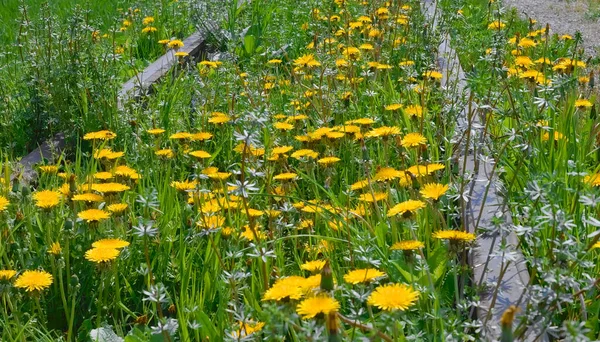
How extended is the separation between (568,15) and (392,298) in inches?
355

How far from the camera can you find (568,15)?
32.7 feet

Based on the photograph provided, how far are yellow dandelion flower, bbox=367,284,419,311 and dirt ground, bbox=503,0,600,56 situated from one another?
6369mm

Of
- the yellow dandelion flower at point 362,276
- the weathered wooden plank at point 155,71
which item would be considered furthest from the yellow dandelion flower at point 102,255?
the weathered wooden plank at point 155,71

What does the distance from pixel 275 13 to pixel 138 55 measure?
122 centimetres

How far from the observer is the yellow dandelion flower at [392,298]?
1.76 metres

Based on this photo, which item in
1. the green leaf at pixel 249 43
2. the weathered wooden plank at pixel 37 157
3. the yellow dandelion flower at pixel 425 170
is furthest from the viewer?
the green leaf at pixel 249 43

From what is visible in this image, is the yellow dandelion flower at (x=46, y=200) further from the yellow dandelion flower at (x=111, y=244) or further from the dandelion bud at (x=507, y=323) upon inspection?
the dandelion bud at (x=507, y=323)

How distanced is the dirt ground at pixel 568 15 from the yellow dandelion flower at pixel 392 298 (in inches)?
251

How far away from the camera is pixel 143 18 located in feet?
22.4

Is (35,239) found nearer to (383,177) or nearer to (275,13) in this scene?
(383,177)

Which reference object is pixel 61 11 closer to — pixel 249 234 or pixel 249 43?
pixel 249 43

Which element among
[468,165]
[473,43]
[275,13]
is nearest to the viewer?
[468,165]

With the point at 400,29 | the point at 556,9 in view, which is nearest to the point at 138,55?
the point at 400,29

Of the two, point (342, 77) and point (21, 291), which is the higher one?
point (342, 77)
